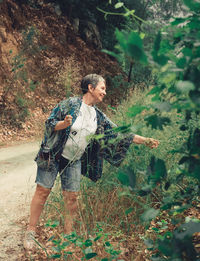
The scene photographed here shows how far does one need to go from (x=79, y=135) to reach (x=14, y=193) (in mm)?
2258

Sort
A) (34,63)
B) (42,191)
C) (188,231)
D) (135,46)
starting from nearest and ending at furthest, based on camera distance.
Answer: (135,46) → (188,231) → (42,191) → (34,63)

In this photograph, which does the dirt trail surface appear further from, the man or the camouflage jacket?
the camouflage jacket

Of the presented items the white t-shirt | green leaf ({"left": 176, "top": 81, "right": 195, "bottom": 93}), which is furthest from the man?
green leaf ({"left": 176, "top": 81, "right": 195, "bottom": 93})

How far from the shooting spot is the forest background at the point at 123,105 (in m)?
0.93

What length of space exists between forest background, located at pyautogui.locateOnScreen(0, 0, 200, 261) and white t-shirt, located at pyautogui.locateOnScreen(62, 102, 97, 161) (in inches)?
11.7

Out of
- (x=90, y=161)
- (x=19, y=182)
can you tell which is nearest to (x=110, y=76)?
(x=19, y=182)

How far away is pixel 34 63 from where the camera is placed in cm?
1264

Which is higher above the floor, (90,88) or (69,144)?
(90,88)

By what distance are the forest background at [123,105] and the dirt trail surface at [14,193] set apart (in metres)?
0.30

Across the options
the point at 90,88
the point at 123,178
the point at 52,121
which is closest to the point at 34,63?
the point at 90,88

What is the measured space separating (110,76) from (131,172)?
53.1 ft

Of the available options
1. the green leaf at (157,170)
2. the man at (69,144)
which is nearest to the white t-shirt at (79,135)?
the man at (69,144)

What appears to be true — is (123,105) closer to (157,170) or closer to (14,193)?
(14,193)

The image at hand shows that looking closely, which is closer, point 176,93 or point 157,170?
point 176,93
